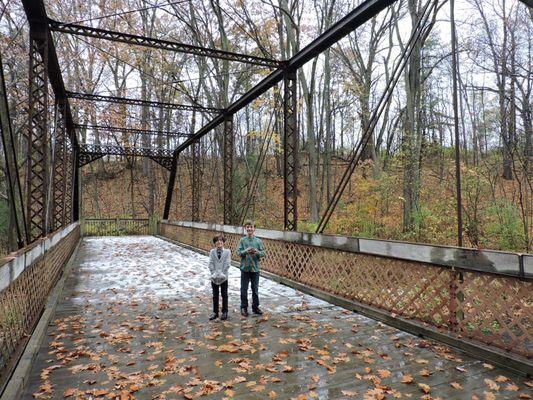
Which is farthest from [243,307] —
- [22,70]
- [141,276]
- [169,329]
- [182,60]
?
[182,60]

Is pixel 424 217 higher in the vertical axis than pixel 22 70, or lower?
lower

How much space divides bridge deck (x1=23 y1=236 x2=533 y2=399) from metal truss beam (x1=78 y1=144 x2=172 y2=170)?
1375 cm

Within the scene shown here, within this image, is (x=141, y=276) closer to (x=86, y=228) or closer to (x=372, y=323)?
(x=372, y=323)

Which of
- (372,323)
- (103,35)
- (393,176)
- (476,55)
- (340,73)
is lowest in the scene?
(372,323)

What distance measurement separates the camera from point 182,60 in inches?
918

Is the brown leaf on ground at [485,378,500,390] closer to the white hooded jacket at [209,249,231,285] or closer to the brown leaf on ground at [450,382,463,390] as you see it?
the brown leaf on ground at [450,382,463,390]

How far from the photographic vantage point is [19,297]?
14.0 ft

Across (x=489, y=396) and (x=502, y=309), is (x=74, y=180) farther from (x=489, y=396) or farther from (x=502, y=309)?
(x=489, y=396)

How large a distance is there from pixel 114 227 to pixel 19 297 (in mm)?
21532

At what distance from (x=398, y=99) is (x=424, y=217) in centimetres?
1782

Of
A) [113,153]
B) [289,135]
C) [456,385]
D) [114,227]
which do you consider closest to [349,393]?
[456,385]

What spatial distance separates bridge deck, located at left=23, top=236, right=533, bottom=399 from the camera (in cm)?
345

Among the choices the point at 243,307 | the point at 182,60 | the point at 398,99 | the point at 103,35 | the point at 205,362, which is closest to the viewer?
the point at 205,362

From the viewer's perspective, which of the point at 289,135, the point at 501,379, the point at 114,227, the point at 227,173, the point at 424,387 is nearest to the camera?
the point at 424,387
